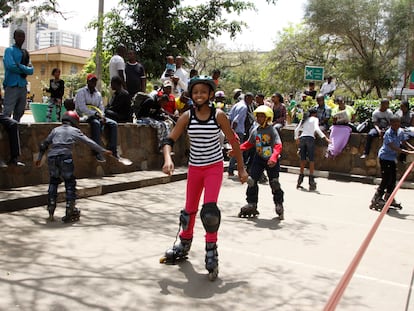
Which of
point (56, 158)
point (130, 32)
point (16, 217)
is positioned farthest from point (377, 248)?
point (130, 32)

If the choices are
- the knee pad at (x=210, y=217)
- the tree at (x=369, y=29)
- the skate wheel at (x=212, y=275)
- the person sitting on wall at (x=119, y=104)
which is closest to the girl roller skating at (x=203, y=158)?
the knee pad at (x=210, y=217)

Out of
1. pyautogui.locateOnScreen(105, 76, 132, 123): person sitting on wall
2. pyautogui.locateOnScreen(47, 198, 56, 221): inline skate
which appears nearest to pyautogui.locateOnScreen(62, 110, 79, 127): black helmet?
pyautogui.locateOnScreen(47, 198, 56, 221): inline skate

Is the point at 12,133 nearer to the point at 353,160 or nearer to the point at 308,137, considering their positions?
the point at 308,137

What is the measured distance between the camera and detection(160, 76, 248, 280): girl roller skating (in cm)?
461

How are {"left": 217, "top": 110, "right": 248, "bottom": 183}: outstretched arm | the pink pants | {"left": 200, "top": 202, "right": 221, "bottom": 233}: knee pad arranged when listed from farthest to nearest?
{"left": 217, "top": 110, "right": 248, "bottom": 183}: outstretched arm
the pink pants
{"left": 200, "top": 202, "right": 221, "bottom": 233}: knee pad

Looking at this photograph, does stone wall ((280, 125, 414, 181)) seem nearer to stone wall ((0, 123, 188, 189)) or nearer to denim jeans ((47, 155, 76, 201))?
stone wall ((0, 123, 188, 189))

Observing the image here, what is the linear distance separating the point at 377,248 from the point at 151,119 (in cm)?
641

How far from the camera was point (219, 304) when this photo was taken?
12.9ft

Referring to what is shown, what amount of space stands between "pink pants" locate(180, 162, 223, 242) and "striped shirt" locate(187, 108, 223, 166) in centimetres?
7

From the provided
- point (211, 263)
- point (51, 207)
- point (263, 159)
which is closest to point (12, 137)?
point (51, 207)

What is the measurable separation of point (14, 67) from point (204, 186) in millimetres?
4882

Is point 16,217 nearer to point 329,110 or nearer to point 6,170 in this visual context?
point 6,170

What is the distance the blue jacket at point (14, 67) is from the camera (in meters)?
8.11

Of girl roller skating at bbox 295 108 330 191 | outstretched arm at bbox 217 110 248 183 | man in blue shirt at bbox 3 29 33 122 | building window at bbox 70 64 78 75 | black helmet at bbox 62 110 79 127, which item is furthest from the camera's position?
building window at bbox 70 64 78 75
